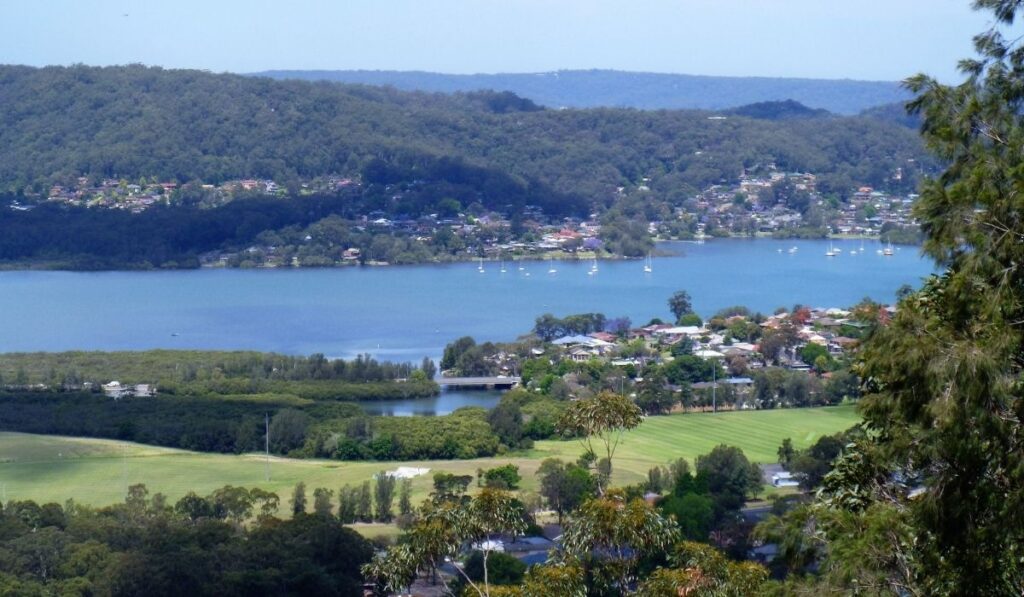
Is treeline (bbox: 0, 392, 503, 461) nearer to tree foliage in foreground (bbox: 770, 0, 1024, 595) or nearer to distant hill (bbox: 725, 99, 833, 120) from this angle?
tree foliage in foreground (bbox: 770, 0, 1024, 595)

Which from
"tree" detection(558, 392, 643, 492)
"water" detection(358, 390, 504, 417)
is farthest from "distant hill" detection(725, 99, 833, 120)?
"tree" detection(558, 392, 643, 492)

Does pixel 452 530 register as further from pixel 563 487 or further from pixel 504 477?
pixel 504 477

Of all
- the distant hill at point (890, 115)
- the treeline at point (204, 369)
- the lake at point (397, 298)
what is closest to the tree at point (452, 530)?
the lake at point (397, 298)

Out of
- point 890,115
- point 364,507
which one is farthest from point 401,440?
point 890,115

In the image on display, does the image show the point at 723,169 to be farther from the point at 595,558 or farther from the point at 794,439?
the point at 595,558

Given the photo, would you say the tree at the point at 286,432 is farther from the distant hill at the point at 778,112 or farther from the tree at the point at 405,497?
the distant hill at the point at 778,112

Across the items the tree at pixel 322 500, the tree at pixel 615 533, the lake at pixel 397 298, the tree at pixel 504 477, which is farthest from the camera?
the lake at pixel 397 298
